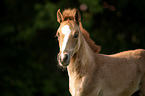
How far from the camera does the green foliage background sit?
9.72 m

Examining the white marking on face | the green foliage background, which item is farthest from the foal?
the green foliage background

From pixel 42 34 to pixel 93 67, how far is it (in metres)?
8.00

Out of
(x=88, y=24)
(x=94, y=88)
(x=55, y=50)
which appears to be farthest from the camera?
(x=55, y=50)

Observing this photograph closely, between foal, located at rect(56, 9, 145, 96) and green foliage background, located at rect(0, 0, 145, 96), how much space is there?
5.74m

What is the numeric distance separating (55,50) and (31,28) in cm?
155

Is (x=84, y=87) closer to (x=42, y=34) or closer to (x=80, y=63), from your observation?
(x=80, y=63)

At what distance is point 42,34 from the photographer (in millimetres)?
11211

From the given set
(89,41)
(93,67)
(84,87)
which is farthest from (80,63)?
(89,41)

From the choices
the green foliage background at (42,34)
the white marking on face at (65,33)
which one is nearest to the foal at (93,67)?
the white marking on face at (65,33)

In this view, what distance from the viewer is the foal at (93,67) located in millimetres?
3151

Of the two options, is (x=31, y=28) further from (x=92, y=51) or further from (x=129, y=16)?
(x=92, y=51)

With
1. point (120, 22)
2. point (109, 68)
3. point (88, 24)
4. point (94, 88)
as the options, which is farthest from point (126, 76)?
point (120, 22)

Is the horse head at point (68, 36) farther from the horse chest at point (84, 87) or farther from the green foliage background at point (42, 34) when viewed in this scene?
the green foliage background at point (42, 34)

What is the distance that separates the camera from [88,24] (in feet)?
30.6
